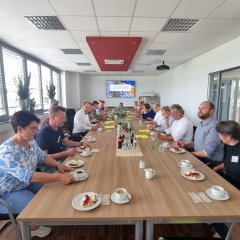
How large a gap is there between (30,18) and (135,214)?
322 centimetres

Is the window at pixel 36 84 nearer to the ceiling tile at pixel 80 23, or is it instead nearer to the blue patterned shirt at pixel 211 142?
the ceiling tile at pixel 80 23

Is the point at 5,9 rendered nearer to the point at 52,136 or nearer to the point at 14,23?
the point at 14,23

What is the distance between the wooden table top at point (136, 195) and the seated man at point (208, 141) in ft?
1.51

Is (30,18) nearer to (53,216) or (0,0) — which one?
(0,0)

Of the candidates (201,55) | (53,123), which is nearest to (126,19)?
(53,123)

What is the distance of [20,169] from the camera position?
1498mm

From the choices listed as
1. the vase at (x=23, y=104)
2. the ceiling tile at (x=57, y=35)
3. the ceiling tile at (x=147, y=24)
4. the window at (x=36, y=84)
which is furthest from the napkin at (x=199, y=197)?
the window at (x=36, y=84)

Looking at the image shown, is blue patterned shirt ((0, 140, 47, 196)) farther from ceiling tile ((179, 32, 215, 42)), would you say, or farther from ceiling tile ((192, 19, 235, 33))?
ceiling tile ((179, 32, 215, 42))

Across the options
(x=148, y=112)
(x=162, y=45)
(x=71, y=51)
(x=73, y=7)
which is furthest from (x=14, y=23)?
(x=148, y=112)

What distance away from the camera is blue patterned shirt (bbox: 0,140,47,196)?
4.85ft

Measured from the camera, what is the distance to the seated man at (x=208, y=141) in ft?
7.79

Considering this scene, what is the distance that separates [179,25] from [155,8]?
33.8 inches

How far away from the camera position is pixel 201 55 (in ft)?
18.5

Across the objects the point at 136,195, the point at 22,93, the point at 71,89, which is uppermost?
the point at 71,89
